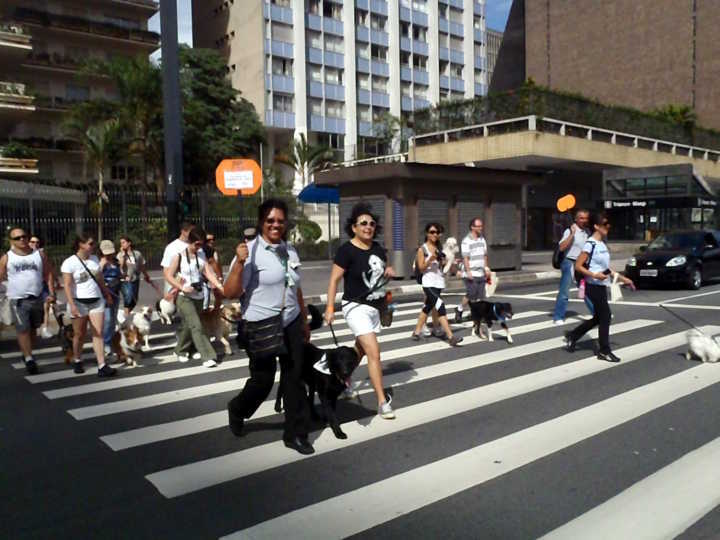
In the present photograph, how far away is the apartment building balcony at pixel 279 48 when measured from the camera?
5100cm

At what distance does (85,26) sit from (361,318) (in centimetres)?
4308

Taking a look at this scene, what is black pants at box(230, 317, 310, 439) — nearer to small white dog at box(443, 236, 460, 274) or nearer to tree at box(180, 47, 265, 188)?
small white dog at box(443, 236, 460, 274)

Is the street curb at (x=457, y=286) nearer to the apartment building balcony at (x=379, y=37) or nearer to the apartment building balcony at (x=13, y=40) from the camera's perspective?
the apartment building balcony at (x=13, y=40)

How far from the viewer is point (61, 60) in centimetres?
4072

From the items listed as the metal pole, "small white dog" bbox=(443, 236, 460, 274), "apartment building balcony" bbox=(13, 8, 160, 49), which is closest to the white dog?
"small white dog" bbox=(443, 236, 460, 274)

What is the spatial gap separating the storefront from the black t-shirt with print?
26243 mm

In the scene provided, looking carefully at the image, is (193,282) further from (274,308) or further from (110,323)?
(274,308)

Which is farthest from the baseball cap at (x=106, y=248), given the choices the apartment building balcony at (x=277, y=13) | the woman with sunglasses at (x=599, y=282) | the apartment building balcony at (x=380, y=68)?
the apartment building balcony at (x=380, y=68)

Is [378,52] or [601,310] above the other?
[378,52]

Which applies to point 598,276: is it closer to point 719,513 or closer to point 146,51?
point 719,513

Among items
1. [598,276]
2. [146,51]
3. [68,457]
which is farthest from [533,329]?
[146,51]

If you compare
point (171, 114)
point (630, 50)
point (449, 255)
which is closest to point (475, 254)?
point (449, 255)

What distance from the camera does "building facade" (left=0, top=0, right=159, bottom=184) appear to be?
1537 inches

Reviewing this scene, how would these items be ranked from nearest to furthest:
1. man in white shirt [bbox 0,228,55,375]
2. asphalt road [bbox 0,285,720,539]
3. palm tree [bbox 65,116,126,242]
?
asphalt road [bbox 0,285,720,539] < man in white shirt [bbox 0,228,55,375] < palm tree [bbox 65,116,126,242]
